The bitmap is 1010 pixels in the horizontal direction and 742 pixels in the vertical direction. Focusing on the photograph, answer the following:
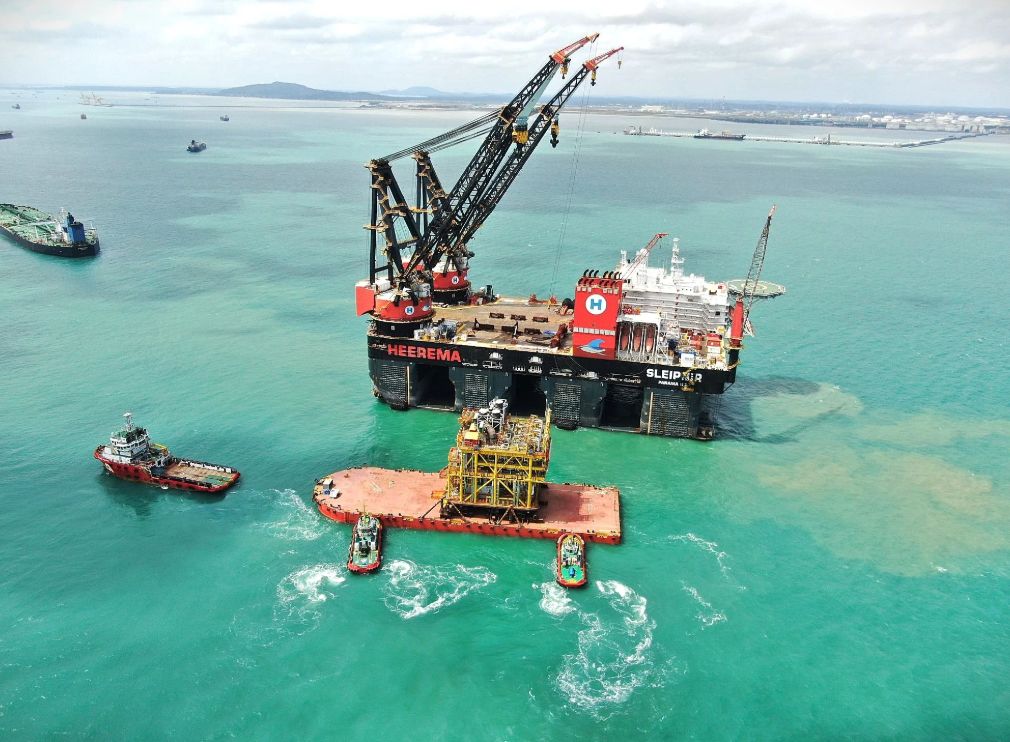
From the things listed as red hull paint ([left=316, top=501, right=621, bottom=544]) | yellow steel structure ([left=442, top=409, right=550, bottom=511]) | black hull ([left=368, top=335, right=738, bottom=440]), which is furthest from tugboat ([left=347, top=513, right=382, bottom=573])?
black hull ([left=368, top=335, right=738, bottom=440])

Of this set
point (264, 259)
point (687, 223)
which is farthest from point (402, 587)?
point (687, 223)

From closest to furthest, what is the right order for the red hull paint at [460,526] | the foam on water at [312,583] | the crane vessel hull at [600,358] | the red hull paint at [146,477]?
the foam on water at [312,583], the red hull paint at [460,526], the red hull paint at [146,477], the crane vessel hull at [600,358]

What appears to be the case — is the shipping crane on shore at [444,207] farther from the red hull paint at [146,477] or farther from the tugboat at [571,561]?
the tugboat at [571,561]

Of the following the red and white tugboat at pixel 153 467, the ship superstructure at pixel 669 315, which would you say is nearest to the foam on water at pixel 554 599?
the red and white tugboat at pixel 153 467

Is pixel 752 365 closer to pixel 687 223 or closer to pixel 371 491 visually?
pixel 371 491

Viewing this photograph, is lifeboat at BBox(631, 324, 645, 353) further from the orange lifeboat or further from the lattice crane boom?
the lattice crane boom

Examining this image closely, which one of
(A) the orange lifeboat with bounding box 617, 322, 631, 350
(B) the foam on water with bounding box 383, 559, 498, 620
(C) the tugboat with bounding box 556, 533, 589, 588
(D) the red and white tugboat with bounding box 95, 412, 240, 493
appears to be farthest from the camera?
(A) the orange lifeboat with bounding box 617, 322, 631, 350
